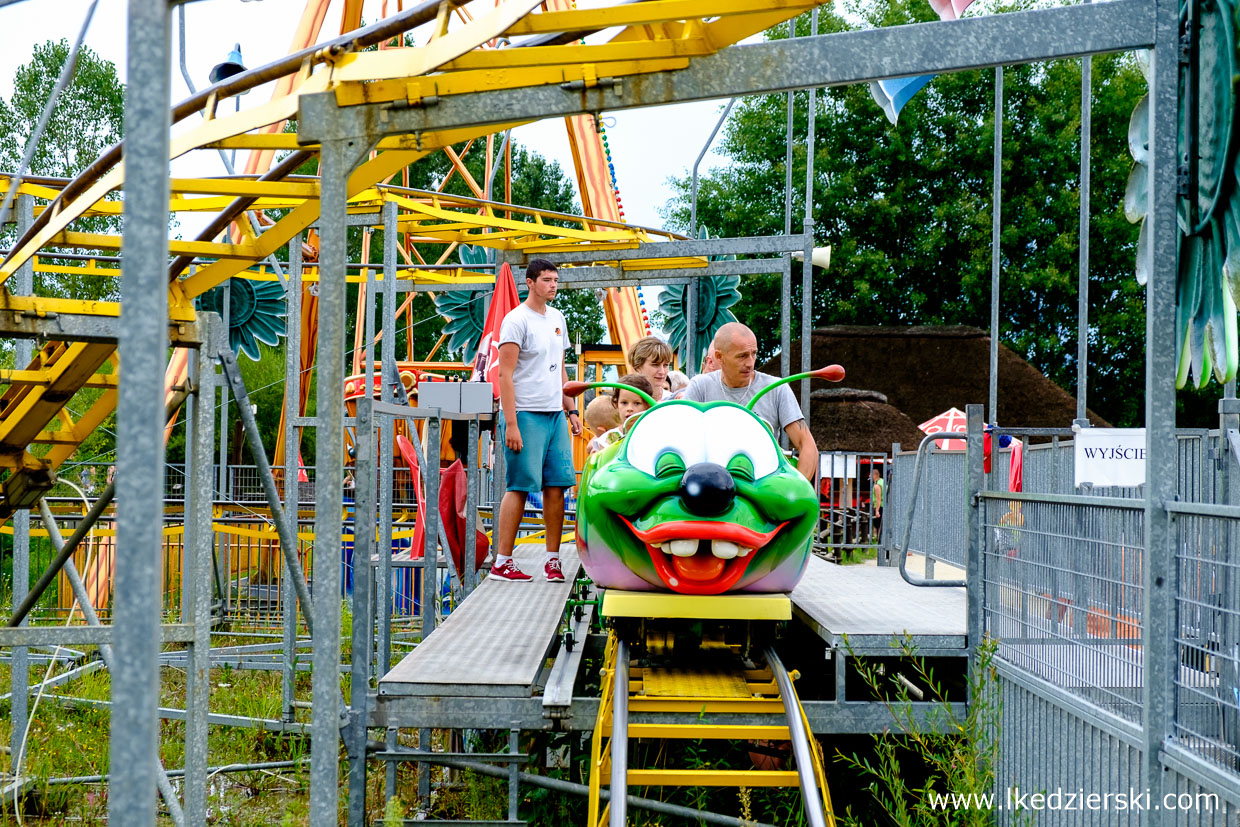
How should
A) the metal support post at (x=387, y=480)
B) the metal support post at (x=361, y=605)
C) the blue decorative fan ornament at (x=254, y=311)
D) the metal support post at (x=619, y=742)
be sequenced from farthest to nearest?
the blue decorative fan ornament at (x=254, y=311)
the metal support post at (x=387, y=480)
the metal support post at (x=361, y=605)
the metal support post at (x=619, y=742)

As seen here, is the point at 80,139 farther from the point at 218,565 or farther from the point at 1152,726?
the point at 1152,726

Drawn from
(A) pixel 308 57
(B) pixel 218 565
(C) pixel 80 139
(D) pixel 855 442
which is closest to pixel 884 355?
(D) pixel 855 442

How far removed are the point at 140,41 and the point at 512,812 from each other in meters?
3.60

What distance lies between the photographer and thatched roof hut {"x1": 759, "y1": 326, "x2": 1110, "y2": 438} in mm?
28016

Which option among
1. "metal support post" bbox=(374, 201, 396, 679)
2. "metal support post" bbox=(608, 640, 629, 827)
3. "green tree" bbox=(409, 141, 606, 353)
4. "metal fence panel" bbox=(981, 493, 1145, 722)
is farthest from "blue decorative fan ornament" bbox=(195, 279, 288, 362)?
"green tree" bbox=(409, 141, 606, 353)

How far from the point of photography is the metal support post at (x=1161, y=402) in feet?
11.7

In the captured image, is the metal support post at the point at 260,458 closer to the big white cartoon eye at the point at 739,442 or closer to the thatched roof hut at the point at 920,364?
the big white cartoon eye at the point at 739,442

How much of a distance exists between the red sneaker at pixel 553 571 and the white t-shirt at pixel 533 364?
35.2 inches

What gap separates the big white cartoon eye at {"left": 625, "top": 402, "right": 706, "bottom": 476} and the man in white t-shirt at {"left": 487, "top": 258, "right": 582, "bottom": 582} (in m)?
1.78

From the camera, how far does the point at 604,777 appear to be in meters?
5.70

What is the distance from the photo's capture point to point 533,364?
7.22 m

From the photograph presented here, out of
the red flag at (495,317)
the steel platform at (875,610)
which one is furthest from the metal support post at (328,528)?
the red flag at (495,317)

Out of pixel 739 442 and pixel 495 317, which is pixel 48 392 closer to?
pixel 739 442

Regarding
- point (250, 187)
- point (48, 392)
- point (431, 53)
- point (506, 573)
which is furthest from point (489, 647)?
point (431, 53)
